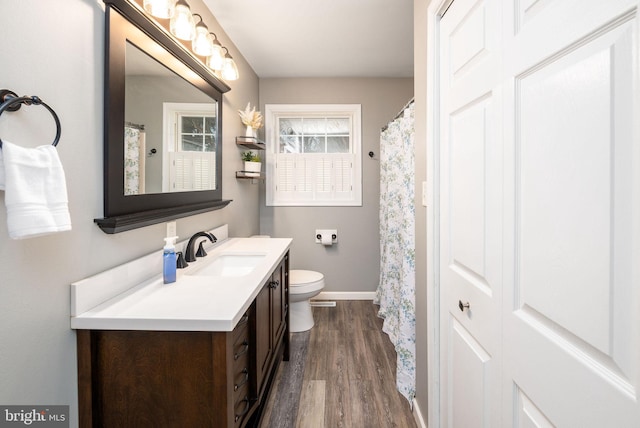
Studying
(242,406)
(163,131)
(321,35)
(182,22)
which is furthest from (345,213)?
(242,406)

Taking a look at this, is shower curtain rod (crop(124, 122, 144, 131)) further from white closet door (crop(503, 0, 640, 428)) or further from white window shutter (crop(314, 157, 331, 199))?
white window shutter (crop(314, 157, 331, 199))

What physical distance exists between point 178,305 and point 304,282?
161cm

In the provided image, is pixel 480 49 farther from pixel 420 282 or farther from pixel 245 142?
pixel 245 142

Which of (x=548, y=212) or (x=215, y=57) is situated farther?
(x=215, y=57)

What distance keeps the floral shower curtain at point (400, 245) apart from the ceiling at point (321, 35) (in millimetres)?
705

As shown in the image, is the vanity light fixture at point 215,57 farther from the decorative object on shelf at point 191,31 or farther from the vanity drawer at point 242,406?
the vanity drawer at point 242,406

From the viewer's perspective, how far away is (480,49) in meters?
1.02

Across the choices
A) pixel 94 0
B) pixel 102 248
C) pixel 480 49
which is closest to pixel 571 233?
pixel 480 49

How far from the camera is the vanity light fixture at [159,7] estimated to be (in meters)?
1.41

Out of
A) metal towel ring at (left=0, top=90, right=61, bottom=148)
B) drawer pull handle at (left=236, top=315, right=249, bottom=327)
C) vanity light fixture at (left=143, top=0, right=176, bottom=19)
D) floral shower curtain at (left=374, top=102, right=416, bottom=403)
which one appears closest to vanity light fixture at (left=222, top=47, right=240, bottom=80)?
vanity light fixture at (left=143, top=0, right=176, bottom=19)

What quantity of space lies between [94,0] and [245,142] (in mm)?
1590

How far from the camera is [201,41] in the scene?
184 centimetres

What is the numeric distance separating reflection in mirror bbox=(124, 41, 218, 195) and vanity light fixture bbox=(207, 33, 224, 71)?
0.69 ft

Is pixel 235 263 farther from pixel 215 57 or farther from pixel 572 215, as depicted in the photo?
pixel 572 215
